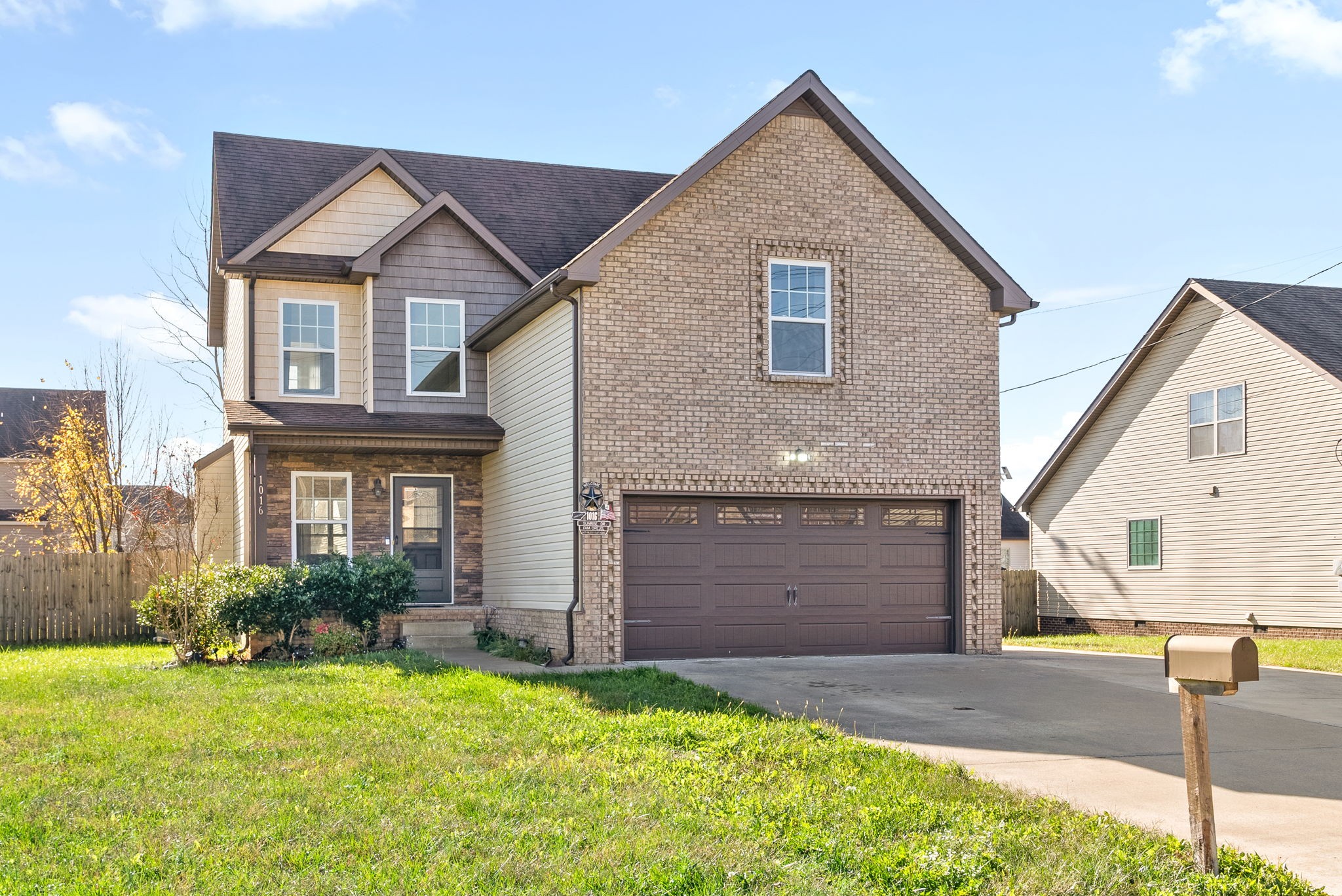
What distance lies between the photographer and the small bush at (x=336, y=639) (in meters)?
17.0

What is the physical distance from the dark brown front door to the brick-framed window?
20.5 feet

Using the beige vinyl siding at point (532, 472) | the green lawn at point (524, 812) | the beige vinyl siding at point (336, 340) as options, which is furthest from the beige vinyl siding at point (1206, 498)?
the beige vinyl siding at point (336, 340)

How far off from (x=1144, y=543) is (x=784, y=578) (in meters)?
13.1

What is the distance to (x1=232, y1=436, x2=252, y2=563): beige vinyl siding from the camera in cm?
1875

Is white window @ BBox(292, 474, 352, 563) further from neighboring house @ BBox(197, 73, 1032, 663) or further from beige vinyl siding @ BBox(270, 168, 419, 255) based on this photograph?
beige vinyl siding @ BBox(270, 168, 419, 255)

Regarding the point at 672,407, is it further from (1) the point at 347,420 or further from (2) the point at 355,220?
(2) the point at 355,220

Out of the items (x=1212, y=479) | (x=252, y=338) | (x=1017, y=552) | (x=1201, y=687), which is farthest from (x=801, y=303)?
(x=1017, y=552)

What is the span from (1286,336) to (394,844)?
21.4 m

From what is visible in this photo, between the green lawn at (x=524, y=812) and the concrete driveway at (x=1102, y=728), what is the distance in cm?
67

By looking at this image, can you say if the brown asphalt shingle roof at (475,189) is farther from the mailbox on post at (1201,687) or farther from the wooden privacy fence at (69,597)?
the mailbox on post at (1201,687)

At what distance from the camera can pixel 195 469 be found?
74.3 ft

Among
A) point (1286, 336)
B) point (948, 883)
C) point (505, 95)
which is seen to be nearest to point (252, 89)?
point (505, 95)

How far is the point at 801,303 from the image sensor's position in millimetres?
16812

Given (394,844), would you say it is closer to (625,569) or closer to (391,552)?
(625,569)
